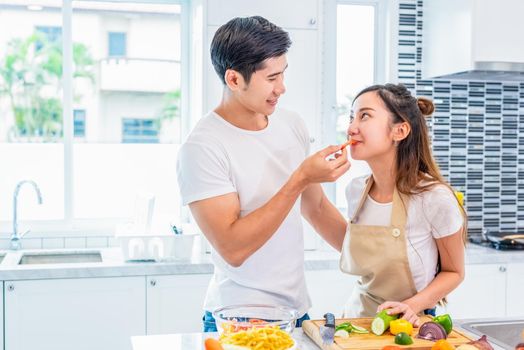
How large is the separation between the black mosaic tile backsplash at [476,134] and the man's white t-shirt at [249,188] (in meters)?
2.11

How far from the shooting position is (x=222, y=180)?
1861 millimetres

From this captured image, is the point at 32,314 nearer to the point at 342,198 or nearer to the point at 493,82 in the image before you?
the point at 342,198

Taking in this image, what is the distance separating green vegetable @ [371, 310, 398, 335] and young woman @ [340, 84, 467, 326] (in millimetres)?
115

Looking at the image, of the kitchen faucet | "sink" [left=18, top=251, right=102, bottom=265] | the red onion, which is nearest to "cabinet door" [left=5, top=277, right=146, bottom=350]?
"sink" [left=18, top=251, right=102, bottom=265]

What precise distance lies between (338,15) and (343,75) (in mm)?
327

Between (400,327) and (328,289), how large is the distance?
1641mm

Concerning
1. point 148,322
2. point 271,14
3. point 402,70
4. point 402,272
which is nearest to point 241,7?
point 271,14

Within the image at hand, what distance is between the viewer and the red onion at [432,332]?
168cm

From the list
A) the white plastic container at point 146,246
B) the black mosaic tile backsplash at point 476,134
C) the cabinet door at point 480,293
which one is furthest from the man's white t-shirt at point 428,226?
the black mosaic tile backsplash at point 476,134

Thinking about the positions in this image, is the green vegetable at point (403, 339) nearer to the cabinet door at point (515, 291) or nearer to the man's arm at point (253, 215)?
the man's arm at point (253, 215)

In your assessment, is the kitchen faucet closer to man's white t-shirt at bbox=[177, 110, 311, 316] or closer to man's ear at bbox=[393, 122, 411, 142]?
man's white t-shirt at bbox=[177, 110, 311, 316]

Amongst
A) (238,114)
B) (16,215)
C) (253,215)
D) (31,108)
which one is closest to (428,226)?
(253,215)

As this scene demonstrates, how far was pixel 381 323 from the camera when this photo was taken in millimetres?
1721

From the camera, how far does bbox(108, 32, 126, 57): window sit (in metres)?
3.80
